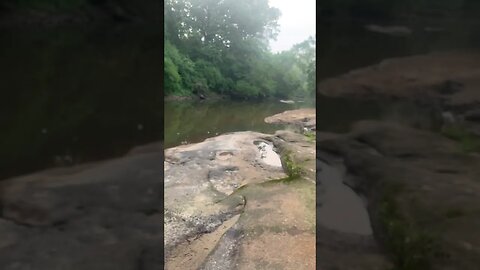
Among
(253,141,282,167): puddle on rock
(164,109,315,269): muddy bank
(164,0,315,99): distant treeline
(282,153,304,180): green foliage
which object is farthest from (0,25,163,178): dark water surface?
(164,0,315,99): distant treeline

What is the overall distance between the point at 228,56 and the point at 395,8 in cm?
1387

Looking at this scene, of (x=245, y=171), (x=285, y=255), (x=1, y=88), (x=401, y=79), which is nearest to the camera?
(x=1, y=88)

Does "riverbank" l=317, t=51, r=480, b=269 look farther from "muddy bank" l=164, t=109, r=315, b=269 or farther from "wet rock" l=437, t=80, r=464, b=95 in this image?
"muddy bank" l=164, t=109, r=315, b=269

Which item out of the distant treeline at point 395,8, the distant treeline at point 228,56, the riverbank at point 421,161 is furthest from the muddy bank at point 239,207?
the distant treeline at point 228,56

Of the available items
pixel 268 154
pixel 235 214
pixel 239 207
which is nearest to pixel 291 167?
pixel 268 154

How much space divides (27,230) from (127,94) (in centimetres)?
58

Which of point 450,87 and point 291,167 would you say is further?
point 291,167

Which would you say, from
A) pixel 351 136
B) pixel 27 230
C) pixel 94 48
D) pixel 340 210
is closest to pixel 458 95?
pixel 351 136

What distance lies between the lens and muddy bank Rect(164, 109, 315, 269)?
3.40 metres

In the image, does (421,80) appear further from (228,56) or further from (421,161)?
(228,56)

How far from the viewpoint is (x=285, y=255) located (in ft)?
10.9

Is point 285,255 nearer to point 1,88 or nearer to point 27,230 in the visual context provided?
point 27,230

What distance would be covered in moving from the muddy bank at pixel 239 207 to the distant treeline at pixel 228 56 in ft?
23.4

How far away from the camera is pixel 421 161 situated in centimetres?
149
